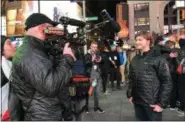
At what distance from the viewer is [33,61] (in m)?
2.54

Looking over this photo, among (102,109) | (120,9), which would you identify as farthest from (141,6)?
(102,109)

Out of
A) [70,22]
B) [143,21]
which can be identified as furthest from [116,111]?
[70,22]

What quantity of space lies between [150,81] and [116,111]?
3.54 meters

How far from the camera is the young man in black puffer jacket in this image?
399 centimetres

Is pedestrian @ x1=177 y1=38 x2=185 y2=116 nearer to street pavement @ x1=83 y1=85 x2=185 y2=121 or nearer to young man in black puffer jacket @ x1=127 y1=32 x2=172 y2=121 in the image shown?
street pavement @ x1=83 y1=85 x2=185 y2=121

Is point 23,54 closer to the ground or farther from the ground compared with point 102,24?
closer to the ground

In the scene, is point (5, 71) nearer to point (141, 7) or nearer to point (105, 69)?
point (141, 7)

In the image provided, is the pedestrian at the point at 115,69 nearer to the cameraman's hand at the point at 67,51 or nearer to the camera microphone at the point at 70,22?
the camera microphone at the point at 70,22

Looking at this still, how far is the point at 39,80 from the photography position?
2498 mm

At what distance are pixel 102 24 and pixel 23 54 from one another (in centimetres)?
98

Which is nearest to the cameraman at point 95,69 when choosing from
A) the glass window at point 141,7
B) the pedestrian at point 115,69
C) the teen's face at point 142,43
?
the pedestrian at point 115,69

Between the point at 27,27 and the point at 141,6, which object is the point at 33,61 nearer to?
the point at 27,27

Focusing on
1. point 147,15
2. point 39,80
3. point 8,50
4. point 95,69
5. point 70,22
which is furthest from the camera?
point 147,15

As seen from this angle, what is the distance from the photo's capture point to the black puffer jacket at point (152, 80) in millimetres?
3977
